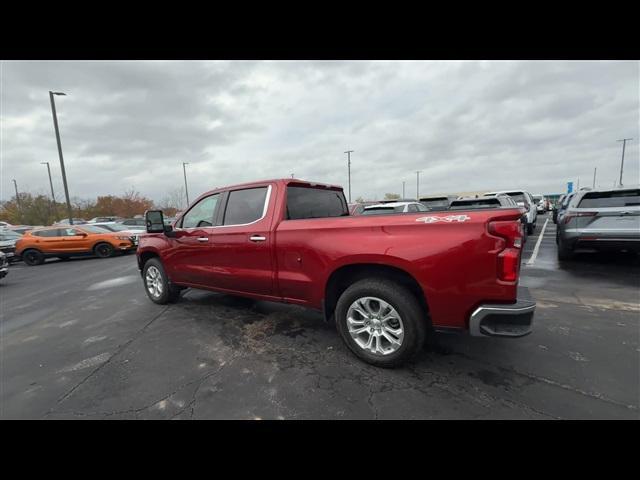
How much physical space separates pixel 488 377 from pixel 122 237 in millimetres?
14142

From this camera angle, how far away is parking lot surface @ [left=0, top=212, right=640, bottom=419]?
2.20 metres

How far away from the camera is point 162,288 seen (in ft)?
15.8

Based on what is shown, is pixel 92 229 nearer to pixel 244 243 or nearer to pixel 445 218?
pixel 244 243

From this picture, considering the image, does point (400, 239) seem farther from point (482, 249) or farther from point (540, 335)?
point (540, 335)

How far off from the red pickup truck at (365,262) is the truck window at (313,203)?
0.6 inches

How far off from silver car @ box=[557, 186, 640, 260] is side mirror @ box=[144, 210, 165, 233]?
7.87 metres

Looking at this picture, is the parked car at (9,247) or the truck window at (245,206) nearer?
the truck window at (245,206)

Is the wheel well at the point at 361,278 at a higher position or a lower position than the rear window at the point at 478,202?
lower

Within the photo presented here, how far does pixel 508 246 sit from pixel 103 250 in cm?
1463

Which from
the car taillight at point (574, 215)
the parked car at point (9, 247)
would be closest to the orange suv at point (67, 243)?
the parked car at point (9, 247)

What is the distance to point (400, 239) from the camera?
8.09 feet

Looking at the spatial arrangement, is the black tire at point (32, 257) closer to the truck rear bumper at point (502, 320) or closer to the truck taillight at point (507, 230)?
the truck rear bumper at point (502, 320)

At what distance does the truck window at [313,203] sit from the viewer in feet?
11.3

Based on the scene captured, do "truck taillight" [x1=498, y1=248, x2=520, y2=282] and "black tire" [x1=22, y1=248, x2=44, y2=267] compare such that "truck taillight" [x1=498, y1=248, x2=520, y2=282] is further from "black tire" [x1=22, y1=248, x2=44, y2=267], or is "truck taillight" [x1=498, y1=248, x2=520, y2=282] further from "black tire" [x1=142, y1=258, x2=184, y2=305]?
"black tire" [x1=22, y1=248, x2=44, y2=267]
